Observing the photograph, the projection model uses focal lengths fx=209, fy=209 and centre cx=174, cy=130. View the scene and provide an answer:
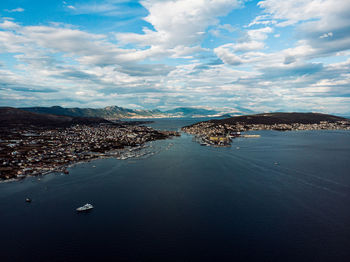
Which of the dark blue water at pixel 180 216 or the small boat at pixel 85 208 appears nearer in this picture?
the dark blue water at pixel 180 216

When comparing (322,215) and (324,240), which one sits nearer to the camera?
(324,240)

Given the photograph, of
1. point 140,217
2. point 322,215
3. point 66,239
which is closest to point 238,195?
point 322,215

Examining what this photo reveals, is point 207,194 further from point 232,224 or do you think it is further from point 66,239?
point 66,239

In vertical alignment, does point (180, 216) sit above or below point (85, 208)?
below

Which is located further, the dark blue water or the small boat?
the small boat

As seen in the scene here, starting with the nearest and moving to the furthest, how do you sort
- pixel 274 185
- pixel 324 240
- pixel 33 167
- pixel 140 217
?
pixel 324 240, pixel 140 217, pixel 274 185, pixel 33 167

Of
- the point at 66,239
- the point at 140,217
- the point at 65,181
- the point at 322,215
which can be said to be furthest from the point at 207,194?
the point at 65,181

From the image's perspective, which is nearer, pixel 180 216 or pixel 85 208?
pixel 180 216

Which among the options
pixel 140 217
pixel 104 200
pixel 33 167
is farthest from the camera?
pixel 33 167
